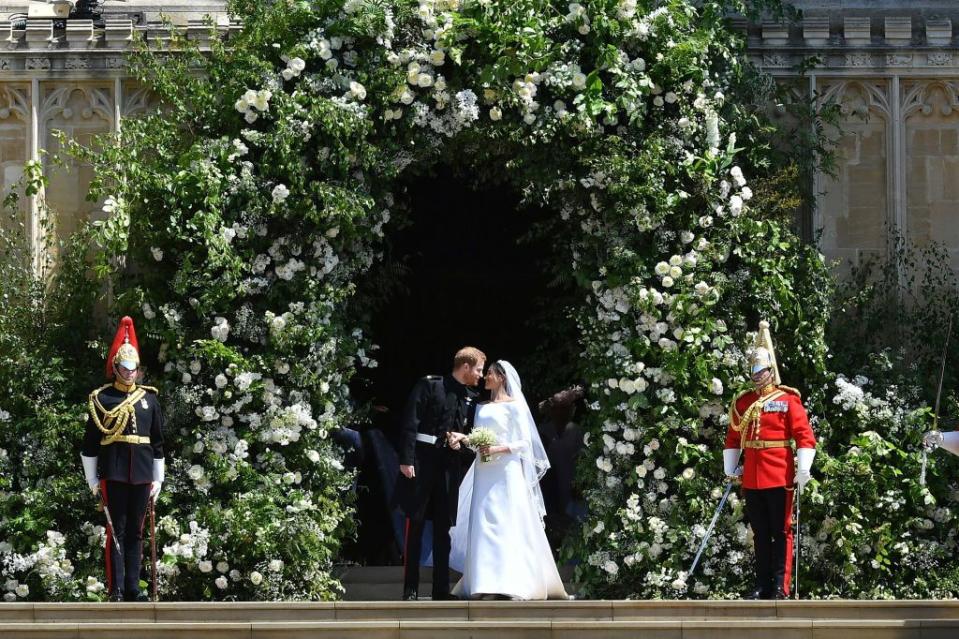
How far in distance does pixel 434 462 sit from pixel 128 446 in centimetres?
216

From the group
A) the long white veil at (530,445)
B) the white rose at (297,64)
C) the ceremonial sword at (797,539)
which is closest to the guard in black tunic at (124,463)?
the long white veil at (530,445)

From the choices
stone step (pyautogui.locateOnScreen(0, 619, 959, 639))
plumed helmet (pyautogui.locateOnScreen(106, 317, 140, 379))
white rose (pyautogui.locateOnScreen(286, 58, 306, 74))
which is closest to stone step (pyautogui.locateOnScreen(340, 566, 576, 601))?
plumed helmet (pyautogui.locateOnScreen(106, 317, 140, 379))

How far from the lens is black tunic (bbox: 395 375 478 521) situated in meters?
13.1

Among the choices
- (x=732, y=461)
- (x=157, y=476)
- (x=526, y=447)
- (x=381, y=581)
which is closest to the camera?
(x=157, y=476)

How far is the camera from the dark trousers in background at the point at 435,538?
13.1 m

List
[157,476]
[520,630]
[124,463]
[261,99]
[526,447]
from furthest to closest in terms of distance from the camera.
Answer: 1. [261,99]
2. [526,447]
3. [157,476]
4. [124,463]
5. [520,630]

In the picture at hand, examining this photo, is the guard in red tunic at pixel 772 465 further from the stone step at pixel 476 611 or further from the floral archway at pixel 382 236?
the stone step at pixel 476 611

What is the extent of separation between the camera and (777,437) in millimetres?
12531

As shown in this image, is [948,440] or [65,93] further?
[65,93]

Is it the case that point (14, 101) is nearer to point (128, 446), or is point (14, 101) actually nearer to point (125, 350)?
point (125, 350)

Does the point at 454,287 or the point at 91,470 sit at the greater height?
the point at 454,287

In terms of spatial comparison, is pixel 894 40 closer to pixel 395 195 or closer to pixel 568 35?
pixel 568 35

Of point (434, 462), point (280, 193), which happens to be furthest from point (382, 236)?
point (434, 462)

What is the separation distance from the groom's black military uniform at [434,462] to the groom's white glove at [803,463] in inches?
92.1
